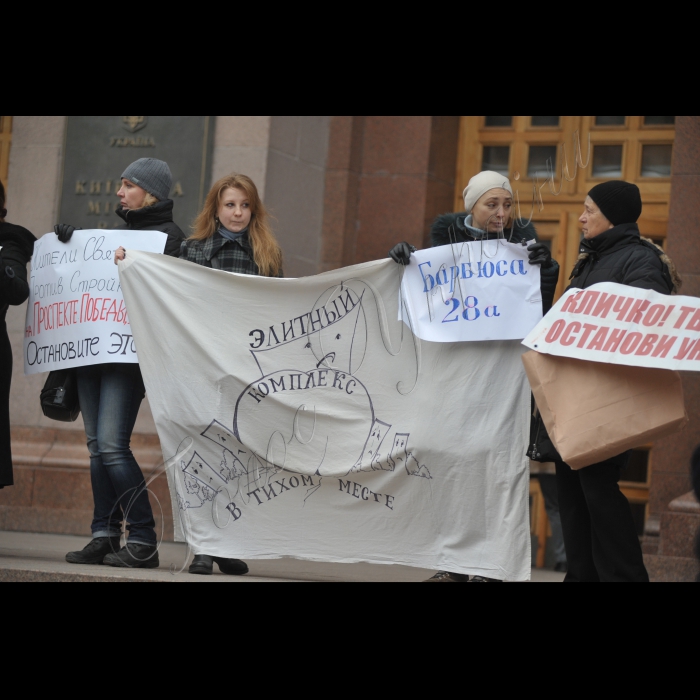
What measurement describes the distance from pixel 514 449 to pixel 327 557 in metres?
1.01

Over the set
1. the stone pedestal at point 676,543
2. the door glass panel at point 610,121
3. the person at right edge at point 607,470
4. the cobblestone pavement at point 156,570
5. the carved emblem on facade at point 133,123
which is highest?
the door glass panel at point 610,121

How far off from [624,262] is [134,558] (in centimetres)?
266

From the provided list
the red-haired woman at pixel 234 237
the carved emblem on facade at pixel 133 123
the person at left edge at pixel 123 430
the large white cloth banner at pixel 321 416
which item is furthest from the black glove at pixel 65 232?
the carved emblem on facade at pixel 133 123

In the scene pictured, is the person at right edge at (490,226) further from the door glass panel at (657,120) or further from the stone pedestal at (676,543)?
the door glass panel at (657,120)

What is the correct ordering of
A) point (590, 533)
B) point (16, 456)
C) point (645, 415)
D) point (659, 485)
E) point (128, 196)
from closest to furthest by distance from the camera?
point (645, 415)
point (590, 533)
point (128, 196)
point (659, 485)
point (16, 456)

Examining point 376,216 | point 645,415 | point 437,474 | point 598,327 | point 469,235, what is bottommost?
point 437,474

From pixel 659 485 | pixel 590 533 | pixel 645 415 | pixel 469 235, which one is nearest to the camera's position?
pixel 645 415

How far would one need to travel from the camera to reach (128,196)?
19.3ft

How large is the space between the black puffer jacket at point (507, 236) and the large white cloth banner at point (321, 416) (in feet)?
0.94

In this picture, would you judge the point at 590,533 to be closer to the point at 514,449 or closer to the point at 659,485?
the point at 514,449

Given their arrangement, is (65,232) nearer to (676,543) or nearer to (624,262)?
(624,262)

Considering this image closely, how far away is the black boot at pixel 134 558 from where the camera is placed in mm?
5625

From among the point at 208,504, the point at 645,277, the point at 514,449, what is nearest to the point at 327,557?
the point at 208,504

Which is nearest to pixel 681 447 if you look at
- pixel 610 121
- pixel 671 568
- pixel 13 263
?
pixel 671 568
